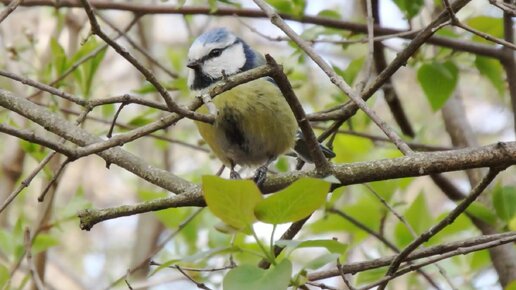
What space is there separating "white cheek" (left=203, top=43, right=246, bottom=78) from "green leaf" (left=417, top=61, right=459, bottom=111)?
0.49m

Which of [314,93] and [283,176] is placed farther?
[314,93]

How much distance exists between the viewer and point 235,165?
2.26 meters

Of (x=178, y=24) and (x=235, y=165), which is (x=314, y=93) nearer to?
(x=235, y=165)

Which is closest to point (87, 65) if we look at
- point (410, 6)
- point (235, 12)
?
point (235, 12)

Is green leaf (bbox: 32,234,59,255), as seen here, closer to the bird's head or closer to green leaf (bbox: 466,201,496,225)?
the bird's head

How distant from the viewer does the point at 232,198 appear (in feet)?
3.56

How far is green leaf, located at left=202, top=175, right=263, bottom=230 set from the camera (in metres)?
1.06

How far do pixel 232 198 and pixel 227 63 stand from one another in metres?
1.22

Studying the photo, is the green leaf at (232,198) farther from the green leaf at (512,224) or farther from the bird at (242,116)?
the green leaf at (512,224)

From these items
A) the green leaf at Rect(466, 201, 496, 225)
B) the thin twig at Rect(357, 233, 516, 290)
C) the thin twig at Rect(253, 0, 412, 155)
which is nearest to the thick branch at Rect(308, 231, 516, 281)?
the thin twig at Rect(357, 233, 516, 290)

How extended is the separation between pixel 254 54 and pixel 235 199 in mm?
1292

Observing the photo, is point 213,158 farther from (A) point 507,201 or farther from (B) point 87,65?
(A) point 507,201

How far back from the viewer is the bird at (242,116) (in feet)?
6.68

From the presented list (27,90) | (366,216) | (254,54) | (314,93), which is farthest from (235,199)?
(314,93)
